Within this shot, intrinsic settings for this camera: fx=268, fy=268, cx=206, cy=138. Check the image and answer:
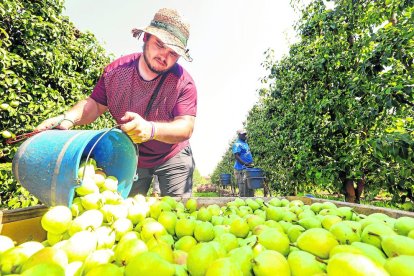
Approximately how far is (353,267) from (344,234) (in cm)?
44

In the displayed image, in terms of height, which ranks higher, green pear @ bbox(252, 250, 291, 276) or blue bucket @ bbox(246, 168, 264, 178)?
blue bucket @ bbox(246, 168, 264, 178)

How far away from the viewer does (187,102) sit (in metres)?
2.92

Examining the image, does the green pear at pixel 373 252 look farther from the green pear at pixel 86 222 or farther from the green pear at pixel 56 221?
the green pear at pixel 56 221

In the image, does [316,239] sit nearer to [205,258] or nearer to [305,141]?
[205,258]

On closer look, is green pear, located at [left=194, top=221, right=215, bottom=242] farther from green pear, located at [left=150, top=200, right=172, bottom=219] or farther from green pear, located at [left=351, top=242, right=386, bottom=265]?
green pear, located at [left=351, top=242, right=386, bottom=265]

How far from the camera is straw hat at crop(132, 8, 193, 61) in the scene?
2.56 metres

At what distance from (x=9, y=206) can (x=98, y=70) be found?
434cm

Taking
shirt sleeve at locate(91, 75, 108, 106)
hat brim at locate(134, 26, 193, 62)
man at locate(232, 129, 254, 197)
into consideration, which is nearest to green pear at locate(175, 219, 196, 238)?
hat brim at locate(134, 26, 193, 62)

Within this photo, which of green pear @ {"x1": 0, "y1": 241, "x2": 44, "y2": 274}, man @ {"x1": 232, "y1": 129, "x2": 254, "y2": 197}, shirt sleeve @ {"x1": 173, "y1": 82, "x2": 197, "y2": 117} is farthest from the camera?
man @ {"x1": 232, "y1": 129, "x2": 254, "y2": 197}

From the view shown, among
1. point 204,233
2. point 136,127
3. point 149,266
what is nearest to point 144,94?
point 136,127

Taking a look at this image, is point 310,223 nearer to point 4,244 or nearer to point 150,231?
point 150,231

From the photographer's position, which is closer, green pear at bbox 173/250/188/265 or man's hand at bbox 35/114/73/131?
green pear at bbox 173/250/188/265

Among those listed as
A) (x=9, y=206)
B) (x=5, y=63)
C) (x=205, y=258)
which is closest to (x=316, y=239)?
(x=205, y=258)

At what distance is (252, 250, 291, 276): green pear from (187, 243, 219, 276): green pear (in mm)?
170
